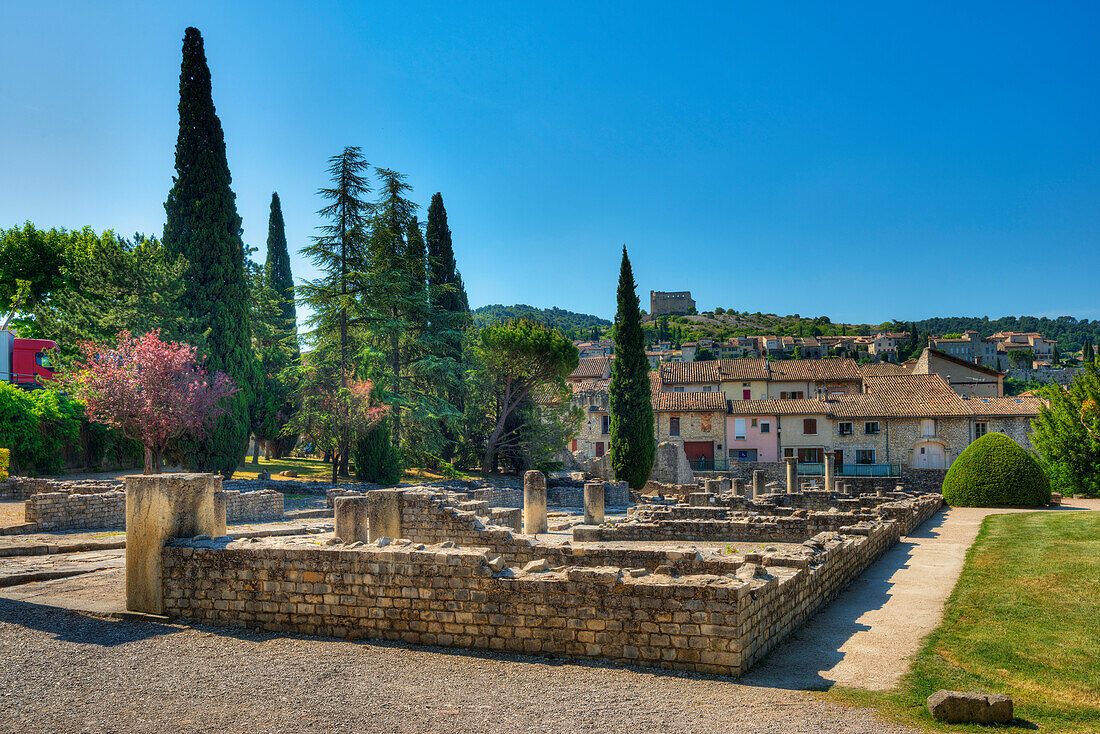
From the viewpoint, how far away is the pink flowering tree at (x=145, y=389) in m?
24.2

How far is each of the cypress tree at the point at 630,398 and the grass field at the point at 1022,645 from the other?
23458mm

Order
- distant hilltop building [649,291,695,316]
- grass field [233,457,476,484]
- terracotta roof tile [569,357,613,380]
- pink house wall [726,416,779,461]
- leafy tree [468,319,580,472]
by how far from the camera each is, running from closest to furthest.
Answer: grass field [233,457,476,484] → leafy tree [468,319,580,472] → pink house wall [726,416,779,461] → terracotta roof tile [569,357,613,380] → distant hilltop building [649,291,695,316]

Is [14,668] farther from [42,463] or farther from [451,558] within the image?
[42,463]

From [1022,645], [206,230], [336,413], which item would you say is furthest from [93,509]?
[1022,645]

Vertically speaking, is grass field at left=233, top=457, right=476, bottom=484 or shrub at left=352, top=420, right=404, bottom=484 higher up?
shrub at left=352, top=420, right=404, bottom=484

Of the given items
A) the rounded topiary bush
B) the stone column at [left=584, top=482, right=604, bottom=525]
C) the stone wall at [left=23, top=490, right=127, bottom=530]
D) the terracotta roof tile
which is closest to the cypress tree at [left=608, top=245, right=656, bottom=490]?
the rounded topiary bush

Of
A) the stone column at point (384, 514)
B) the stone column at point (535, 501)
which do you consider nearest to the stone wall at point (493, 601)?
the stone column at point (384, 514)

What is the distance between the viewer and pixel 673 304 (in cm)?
19512

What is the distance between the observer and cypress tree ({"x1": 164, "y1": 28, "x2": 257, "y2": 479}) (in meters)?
A: 29.7

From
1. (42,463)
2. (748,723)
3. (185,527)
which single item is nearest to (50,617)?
(185,527)

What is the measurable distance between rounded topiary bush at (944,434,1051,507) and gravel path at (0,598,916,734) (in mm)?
23825

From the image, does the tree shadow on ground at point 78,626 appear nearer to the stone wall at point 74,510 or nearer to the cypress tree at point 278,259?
the stone wall at point 74,510

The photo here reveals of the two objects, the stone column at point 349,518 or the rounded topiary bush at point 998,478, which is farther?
the rounded topiary bush at point 998,478

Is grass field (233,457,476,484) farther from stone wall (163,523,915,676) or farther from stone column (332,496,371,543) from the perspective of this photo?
stone wall (163,523,915,676)
